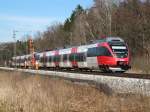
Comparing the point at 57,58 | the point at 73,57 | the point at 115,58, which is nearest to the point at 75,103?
the point at 115,58

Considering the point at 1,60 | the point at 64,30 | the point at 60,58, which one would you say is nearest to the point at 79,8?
the point at 64,30

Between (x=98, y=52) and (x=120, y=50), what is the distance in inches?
93.2

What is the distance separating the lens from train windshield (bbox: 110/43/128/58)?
4094 centimetres

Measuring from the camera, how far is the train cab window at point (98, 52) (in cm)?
→ 4122

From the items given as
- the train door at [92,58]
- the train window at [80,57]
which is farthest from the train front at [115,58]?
the train window at [80,57]

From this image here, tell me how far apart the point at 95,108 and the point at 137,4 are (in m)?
70.3

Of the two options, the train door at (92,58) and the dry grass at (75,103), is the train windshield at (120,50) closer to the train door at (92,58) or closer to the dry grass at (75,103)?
the train door at (92,58)

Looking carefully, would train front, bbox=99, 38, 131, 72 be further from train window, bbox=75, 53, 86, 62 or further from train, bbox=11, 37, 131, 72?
train window, bbox=75, 53, 86, 62

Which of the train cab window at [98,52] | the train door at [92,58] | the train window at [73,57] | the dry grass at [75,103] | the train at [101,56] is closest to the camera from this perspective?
the dry grass at [75,103]

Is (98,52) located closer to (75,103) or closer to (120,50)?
(120,50)

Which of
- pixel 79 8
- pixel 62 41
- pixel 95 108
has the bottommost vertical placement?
pixel 95 108

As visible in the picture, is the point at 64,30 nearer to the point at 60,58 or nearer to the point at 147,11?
the point at 147,11

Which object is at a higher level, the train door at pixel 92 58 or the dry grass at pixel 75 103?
the train door at pixel 92 58

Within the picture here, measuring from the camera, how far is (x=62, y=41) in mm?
149500
